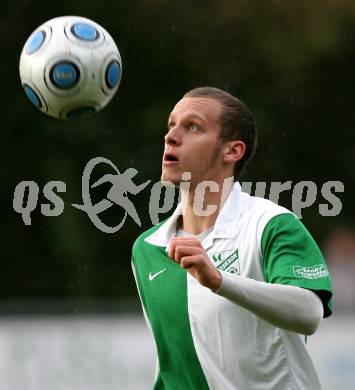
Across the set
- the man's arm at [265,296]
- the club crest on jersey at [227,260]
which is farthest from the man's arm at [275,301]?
the club crest on jersey at [227,260]

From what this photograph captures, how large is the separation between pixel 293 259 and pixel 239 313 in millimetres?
440

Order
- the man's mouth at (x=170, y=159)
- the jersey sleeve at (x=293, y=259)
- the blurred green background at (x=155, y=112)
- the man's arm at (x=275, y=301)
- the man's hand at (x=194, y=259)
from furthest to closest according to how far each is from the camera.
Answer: the blurred green background at (x=155, y=112), the man's mouth at (x=170, y=159), the jersey sleeve at (x=293, y=259), the man's arm at (x=275, y=301), the man's hand at (x=194, y=259)

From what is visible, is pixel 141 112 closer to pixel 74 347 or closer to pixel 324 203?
pixel 324 203

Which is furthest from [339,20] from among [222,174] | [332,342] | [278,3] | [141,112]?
[222,174]

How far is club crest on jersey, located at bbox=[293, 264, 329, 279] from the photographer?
5254mm

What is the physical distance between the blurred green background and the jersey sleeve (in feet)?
36.5

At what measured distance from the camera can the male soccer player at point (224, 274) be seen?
5.13 meters

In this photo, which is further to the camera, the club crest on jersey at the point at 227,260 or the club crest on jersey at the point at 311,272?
the club crest on jersey at the point at 227,260

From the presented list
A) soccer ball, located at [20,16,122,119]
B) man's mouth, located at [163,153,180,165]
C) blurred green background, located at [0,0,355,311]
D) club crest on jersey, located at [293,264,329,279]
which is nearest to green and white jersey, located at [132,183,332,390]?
club crest on jersey, located at [293,264,329,279]

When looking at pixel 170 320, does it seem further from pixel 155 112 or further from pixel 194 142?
pixel 155 112

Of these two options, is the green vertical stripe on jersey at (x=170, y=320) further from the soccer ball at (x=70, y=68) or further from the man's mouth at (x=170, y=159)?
the soccer ball at (x=70, y=68)

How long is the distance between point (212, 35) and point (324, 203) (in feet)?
10.3

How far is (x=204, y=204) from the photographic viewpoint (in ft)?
19.6

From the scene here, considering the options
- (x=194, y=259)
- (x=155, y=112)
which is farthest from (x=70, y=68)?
(x=155, y=112)
